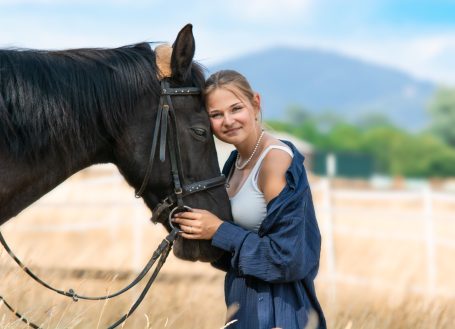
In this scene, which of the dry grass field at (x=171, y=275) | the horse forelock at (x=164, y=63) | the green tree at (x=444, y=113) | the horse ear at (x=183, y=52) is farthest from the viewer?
the green tree at (x=444, y=113)

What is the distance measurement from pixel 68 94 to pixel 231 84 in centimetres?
78

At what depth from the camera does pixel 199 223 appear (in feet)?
12.3

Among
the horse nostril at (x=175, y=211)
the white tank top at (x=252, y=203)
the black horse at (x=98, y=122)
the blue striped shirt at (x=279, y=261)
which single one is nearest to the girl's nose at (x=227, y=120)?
the black horse at (x=98, y=122)

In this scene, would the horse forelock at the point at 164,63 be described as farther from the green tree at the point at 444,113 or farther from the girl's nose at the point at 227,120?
the green tree at the point at 444,113

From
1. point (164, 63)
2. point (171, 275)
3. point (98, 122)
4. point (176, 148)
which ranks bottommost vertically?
point (171, 275)

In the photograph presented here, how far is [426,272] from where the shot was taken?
12.6 m

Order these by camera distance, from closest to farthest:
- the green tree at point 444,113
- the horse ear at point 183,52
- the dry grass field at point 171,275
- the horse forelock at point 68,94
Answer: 1. the horse forelock at point 68,94
2. the horse ear at point 183,52
3. the dry grass field at point 171,275
4. the green tree at point 444,113

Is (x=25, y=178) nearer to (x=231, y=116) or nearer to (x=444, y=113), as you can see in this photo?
(x=231, y=116)

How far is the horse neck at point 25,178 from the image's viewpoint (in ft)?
11.6

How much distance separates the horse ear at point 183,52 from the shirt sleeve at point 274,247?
28.1 inches

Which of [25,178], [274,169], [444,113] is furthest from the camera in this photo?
[444,113]

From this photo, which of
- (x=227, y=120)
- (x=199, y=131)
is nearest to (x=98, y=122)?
(x=199, y=131)

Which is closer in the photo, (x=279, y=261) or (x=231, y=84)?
(x=279, y=261)

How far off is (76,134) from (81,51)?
0.40m
